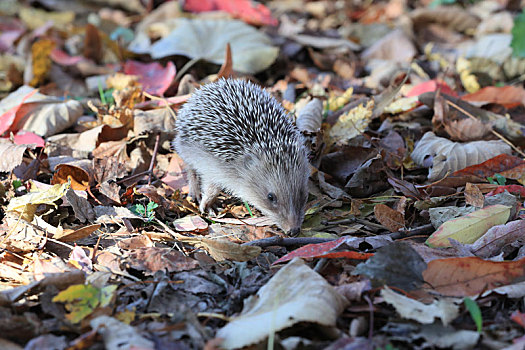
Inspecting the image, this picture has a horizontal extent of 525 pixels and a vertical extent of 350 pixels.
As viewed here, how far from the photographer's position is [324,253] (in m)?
3.59

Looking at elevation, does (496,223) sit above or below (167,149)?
above

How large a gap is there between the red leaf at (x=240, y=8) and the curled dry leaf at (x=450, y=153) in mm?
4826

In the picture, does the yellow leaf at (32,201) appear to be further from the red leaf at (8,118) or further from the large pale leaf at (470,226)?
the large pale leaf at (470,226)

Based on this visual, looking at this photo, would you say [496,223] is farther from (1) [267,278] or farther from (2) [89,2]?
(2) [89,2]

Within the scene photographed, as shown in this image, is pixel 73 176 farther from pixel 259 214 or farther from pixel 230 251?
pixel 230 251

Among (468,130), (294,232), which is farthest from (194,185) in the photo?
(468,130)

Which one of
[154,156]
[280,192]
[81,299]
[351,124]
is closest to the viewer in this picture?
[81,299]

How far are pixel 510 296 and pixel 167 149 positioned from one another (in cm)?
395

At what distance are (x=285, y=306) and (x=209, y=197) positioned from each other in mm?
2162

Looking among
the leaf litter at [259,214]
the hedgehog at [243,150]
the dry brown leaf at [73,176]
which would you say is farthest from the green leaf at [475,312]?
the dry brown leaf at [73,176]

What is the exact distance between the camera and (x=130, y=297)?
3404 mm

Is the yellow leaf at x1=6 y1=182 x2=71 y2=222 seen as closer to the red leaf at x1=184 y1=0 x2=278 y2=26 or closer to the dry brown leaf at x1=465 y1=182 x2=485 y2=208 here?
the dry brown leaf at x1=465 y1=182 x2=485 y2=208

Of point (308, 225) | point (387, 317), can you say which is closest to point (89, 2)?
point (308, 225)

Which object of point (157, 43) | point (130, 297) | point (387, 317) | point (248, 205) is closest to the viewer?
point (387, 317)
